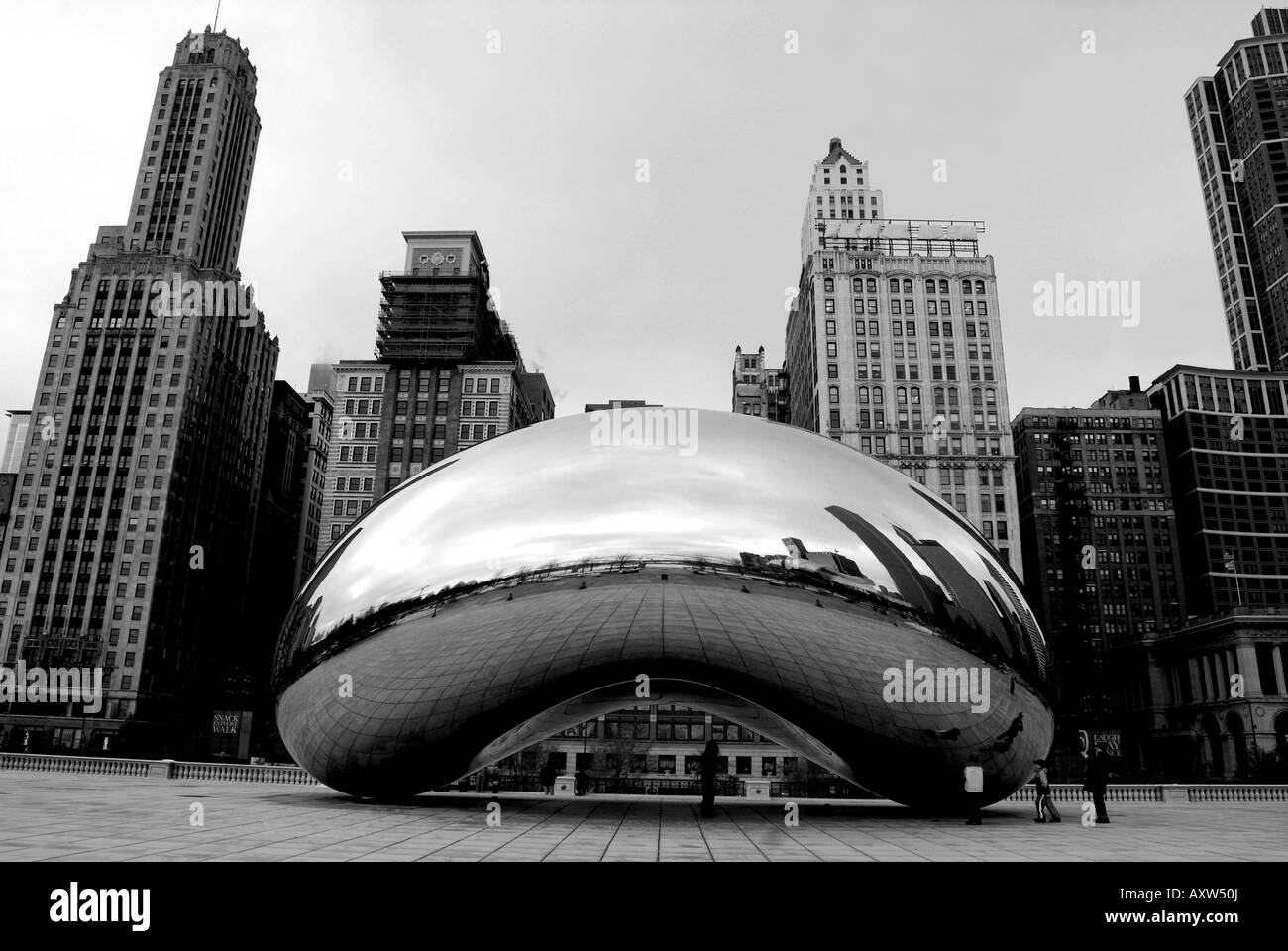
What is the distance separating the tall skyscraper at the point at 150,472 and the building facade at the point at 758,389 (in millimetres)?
69381

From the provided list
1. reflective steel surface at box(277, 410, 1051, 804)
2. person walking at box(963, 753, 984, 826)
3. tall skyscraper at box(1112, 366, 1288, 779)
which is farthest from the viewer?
tall skyscraper at box(1112, 366, 1288, 779)

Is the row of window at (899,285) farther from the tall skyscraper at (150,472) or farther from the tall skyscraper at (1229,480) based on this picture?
the tall skyscraper at (150,472)

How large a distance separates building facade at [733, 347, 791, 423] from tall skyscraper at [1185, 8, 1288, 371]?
102 metres

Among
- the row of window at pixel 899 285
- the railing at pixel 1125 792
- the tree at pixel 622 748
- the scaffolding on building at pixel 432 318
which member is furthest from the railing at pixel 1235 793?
the scaffolding on building at pixel 432 318

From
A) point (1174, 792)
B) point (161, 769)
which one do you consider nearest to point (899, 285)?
point (1174, 792)

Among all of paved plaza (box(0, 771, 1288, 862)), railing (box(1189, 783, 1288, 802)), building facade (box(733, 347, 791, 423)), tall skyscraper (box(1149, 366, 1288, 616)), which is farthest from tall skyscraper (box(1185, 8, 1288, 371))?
paved plaza (box(0, 771, 1288, 862))

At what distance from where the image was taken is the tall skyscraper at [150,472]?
3922 inches

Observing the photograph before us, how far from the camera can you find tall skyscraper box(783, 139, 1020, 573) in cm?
9112

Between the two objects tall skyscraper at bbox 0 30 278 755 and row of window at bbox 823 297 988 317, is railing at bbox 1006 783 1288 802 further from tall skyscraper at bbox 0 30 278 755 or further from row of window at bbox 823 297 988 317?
tall skyscraper at bbox 0 30 278 755

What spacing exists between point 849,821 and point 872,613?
13.1ft

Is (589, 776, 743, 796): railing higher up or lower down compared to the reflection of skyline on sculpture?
lower down

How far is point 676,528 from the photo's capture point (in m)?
9.98

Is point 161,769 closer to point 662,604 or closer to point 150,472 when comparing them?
point 662,604
